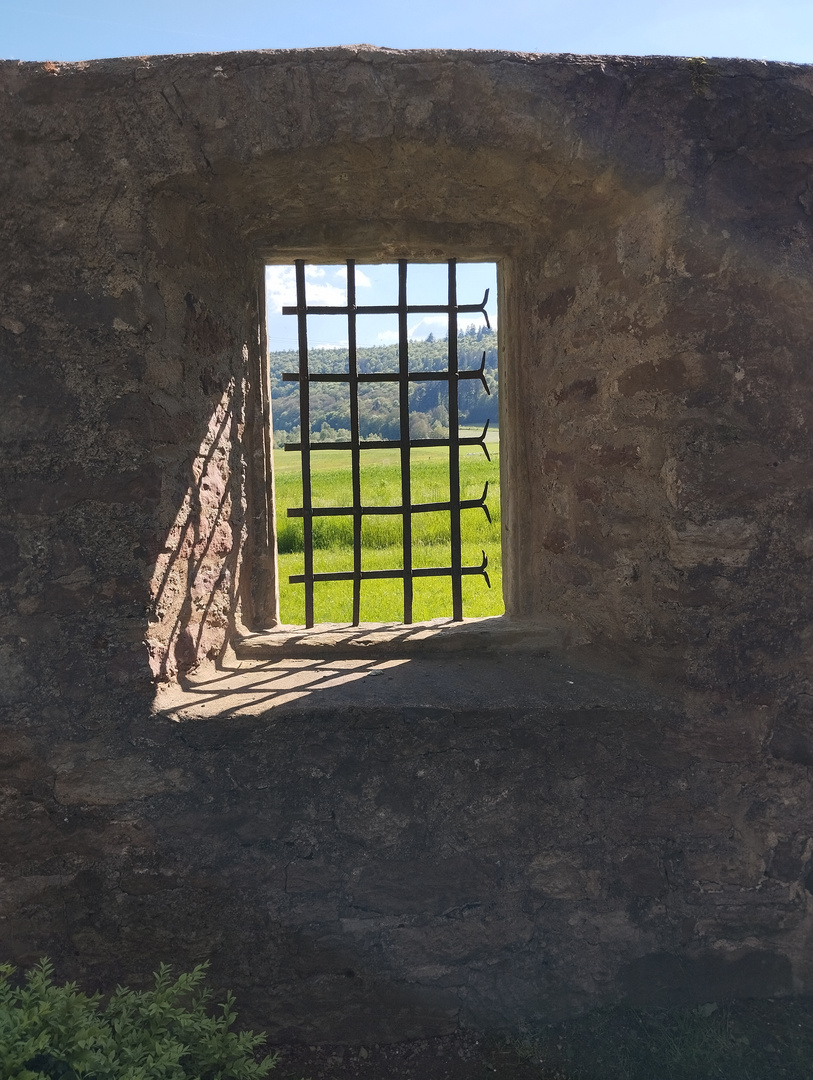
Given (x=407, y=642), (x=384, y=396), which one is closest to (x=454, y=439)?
(x=407, y=642)

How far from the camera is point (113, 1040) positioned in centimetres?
144

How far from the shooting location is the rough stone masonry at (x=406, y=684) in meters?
1.96

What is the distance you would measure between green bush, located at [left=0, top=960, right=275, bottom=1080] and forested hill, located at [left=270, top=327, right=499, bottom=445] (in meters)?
1.90

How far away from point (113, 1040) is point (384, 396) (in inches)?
375

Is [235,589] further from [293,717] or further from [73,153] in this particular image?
[73,153]

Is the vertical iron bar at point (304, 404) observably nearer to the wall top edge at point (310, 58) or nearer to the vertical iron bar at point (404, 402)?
the vertical iron bar at point (404, 402)

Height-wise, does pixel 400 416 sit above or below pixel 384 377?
below

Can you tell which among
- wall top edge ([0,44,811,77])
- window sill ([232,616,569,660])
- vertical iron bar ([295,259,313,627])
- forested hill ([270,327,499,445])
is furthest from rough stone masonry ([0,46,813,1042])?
forested hill ([270,327,499,445])

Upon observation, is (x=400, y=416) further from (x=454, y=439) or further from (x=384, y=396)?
(x=384, y=396)

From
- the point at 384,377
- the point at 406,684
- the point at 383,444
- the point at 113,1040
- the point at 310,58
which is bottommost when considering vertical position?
the point at 113,1040

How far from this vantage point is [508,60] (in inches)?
76.5

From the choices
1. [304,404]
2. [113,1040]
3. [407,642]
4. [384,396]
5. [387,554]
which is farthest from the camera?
[384,396]

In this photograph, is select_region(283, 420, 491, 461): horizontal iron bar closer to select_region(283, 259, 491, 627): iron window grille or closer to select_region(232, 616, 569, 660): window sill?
select_region(283, 259, 491, 627): iron window grille

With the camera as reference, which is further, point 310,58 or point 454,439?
point 454,439
